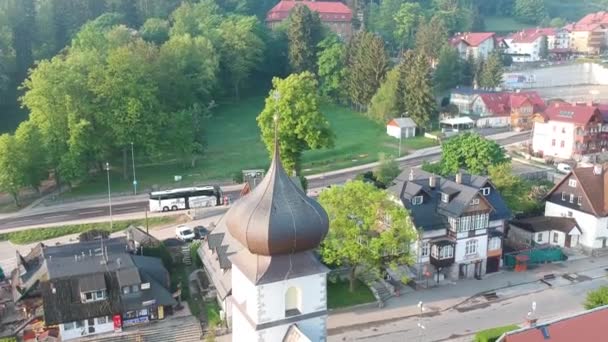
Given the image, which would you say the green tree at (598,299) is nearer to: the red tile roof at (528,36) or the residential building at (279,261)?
the residential building at (279,261)

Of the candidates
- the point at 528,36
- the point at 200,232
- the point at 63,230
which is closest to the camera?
the point at 200,232

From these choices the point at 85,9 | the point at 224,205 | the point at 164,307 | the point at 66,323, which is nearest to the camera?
the point at 66,323

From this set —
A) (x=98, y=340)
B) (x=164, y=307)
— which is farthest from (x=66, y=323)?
(x=164, y=307)

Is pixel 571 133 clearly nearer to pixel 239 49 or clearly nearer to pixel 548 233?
pixel 548 233

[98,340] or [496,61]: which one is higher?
[496,61]

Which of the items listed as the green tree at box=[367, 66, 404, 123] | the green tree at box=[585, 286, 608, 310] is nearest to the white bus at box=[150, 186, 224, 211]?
the green tree at box=[585, 286, 608, 310]

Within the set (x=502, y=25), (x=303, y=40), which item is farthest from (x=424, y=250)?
(x=502, y=25)

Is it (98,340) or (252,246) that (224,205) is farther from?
(252,246)
